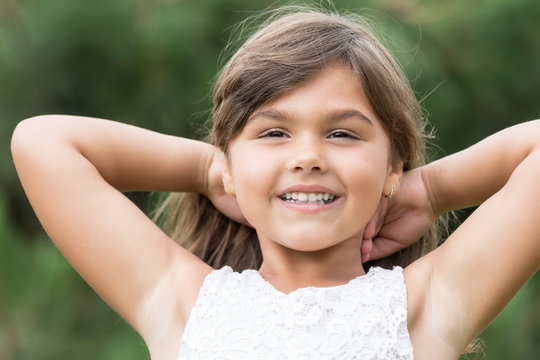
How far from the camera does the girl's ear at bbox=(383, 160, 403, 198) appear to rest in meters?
1.66

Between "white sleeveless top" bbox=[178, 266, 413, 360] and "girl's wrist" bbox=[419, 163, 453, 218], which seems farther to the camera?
"girl's wrist" bbox=[419, 163, 453, 218]

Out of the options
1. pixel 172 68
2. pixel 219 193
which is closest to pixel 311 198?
pixel 219 193

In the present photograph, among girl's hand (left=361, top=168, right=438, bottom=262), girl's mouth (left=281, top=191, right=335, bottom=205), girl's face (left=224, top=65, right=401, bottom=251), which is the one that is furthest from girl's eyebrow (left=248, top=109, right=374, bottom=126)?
girl's hand (left=361, top=168, right=438, bottom=262)

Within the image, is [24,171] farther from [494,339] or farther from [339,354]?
[494,339]

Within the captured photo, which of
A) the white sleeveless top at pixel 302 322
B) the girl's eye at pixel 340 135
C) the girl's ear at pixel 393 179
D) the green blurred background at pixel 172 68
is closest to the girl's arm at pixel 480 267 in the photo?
the white sleeveless top at pixel 302 322

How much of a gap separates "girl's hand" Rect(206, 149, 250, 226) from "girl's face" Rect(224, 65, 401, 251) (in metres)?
0.21

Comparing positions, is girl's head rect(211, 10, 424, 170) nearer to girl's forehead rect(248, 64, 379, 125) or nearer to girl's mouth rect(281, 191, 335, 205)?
girl's forehead rect(248, 64, 379, 125)

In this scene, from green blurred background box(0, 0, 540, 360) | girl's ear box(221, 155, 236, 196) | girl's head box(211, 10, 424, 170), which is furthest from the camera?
green blurred background box(0, 0, 540, 360)

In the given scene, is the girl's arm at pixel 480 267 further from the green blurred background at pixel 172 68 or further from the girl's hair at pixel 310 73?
the green blurred background at pixel 172 68

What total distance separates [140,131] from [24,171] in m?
0.25

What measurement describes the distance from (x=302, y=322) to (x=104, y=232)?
40cm

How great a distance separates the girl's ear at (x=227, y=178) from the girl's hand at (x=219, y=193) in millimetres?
80

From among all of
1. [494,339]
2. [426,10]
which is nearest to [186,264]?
[494,339]

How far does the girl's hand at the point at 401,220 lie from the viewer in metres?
1.75
